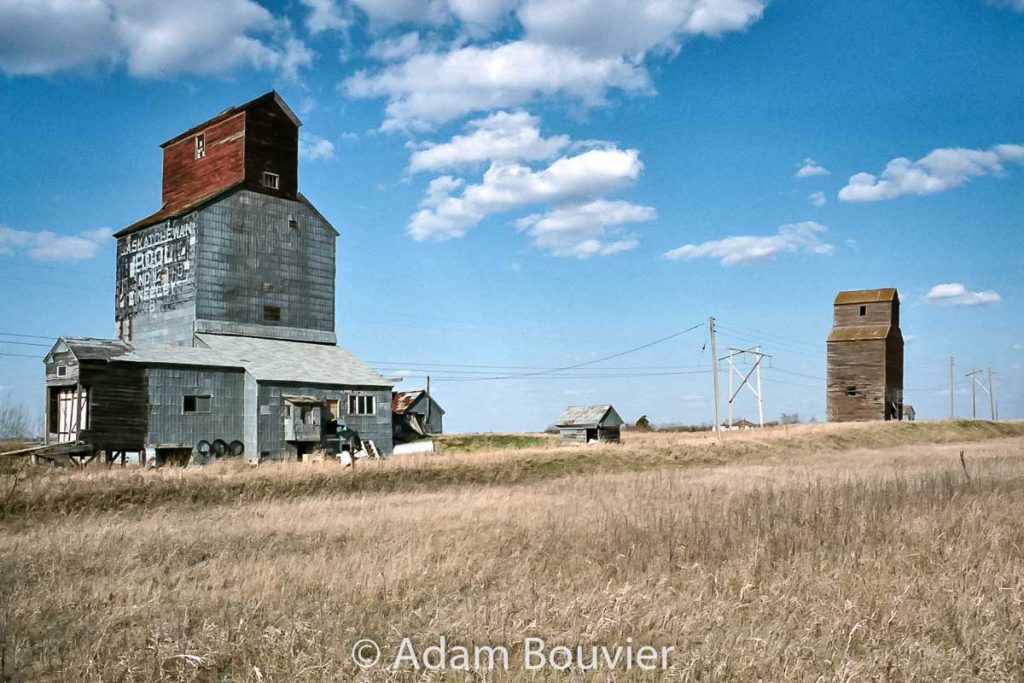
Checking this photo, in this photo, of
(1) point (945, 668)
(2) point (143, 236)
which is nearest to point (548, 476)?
(1) point (945, 668)

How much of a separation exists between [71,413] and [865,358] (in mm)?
50481

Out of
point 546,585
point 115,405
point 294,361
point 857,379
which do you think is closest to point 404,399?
point 294,361

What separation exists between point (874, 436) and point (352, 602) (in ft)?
153

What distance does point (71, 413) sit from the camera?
33.4 m

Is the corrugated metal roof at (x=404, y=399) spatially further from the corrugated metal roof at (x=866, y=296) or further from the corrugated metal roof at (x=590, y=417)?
the corrugated metal roof at (x=866, y=296)

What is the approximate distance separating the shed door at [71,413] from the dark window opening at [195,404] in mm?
3784

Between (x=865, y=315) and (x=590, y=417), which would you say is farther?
(x=865, y=315)

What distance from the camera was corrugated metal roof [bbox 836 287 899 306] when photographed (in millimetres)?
60750

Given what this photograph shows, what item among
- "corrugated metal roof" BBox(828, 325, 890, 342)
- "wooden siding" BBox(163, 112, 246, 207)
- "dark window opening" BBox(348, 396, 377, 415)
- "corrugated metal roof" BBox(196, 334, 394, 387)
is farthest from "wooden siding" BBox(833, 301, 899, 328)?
"wooden siding" BBox(163, 112, 246, 207)

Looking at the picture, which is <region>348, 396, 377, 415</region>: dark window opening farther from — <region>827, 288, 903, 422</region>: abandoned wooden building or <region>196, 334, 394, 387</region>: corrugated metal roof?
<region>827, 288, 903, 422</region>: abandoned wooden building

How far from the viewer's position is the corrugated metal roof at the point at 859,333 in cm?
5871

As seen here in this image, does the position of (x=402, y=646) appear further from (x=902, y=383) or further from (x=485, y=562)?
(x=902, y=383)

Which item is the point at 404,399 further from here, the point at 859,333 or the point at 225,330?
the point at 859,333

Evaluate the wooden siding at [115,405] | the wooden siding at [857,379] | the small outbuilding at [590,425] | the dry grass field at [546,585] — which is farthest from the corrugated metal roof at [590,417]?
the dry grass field at [546,585]
